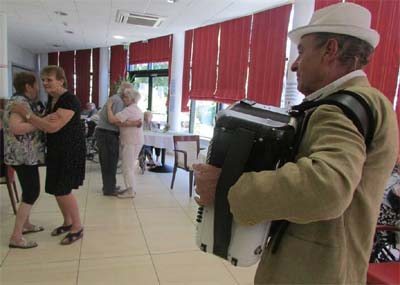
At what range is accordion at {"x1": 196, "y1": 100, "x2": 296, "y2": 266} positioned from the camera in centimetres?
74

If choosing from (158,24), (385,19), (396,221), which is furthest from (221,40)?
(396,221)

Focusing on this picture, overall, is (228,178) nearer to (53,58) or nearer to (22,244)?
(22,244)

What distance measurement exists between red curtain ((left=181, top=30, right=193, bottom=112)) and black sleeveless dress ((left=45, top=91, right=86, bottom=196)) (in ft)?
13.9

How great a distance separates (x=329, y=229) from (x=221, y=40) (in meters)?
5.22

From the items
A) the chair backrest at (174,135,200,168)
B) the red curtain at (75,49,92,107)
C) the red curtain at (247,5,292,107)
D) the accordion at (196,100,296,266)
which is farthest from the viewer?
the red curtain at (75,49,92,107)

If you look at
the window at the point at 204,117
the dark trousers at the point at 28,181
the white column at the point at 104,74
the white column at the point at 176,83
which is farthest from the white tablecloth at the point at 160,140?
the white column at the point at 104,74

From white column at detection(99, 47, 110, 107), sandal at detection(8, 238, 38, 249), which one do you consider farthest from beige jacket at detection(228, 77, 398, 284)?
white column at detection(99, 47, 110, 107)

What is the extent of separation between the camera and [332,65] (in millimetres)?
814

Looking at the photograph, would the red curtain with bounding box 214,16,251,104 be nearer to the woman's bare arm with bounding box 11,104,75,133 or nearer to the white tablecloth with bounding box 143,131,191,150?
the white tablecloth with bounding box 143,131,191,150

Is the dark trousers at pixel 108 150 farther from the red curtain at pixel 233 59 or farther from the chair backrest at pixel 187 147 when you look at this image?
the red curtain at pixel 233 59

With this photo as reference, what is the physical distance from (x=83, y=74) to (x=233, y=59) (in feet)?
20.2

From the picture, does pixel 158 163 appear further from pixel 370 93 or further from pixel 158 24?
pixel 370 93

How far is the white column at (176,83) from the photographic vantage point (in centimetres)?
670

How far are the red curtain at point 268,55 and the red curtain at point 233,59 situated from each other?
0.65 ft
